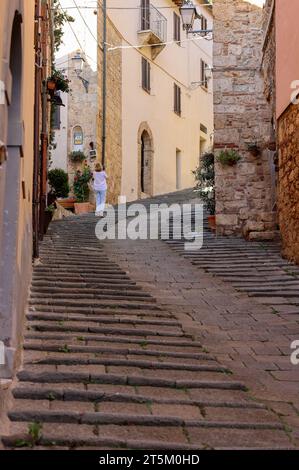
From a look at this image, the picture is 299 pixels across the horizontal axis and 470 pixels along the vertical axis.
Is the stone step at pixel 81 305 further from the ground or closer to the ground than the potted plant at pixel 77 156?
closer to the ground

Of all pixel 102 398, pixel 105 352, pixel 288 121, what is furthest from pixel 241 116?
pixel 102 398

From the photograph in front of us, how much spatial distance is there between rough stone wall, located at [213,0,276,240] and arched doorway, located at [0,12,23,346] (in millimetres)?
7778

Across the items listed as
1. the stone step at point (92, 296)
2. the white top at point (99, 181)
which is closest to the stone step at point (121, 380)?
the stone step at point (92, 296)

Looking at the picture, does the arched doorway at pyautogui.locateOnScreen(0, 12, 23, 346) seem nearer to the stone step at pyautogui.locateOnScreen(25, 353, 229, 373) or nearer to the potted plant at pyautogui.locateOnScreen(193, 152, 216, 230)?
the stone step at pyautogui.locateOnScreen(25, 353, 229, 373)

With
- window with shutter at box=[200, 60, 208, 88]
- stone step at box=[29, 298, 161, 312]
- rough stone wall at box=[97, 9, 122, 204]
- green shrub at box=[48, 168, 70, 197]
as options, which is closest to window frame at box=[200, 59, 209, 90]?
window with shutter at box=[200, 60, 208, 88]

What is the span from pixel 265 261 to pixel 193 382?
17.4 feet

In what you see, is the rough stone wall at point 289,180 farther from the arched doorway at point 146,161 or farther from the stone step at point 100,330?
the arched doorway at point 146,161

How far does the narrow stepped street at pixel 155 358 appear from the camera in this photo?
12.6 feet

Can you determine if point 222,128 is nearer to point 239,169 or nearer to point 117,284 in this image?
point 239,169

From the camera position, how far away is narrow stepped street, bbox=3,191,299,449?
151 inches

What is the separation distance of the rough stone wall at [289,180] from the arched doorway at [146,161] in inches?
560

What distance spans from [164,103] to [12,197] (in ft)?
72.5

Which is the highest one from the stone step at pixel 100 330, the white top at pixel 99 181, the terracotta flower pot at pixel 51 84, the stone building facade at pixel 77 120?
the stone building facade at pixel 77 120

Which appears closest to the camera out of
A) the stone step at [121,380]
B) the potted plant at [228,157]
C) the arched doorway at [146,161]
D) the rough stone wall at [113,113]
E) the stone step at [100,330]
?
the stone step at [121,380]
